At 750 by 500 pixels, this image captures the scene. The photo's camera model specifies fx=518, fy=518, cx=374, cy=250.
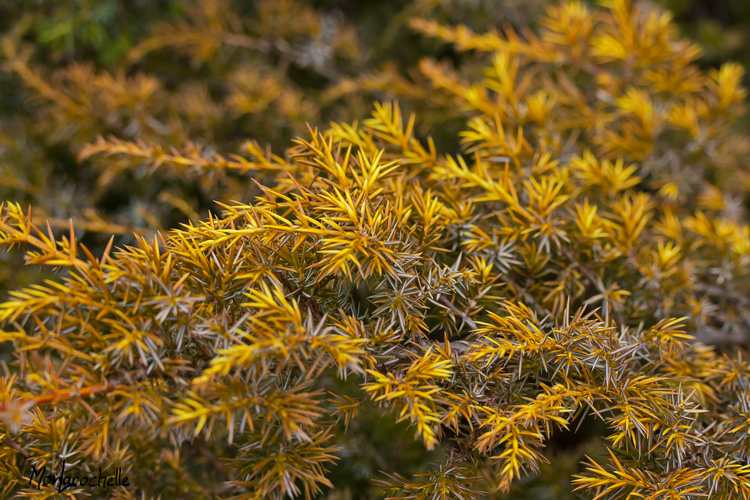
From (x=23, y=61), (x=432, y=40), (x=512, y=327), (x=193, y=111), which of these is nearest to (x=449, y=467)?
(x=512, y=327)

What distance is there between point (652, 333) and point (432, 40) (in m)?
0.93

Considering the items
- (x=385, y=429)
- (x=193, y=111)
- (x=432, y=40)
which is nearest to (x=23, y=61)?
(x=193, y=111)

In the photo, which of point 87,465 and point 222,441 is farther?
point 222,441

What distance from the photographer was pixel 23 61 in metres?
→ 1.17

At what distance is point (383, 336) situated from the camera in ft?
1.83

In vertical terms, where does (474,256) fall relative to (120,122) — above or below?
above

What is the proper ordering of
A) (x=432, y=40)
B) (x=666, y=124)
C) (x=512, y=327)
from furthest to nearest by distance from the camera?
1. (x=432, y=40)
2. (x=666, y=124)
3. (x=512, y=327)

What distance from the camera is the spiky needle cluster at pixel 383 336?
0.51 meters

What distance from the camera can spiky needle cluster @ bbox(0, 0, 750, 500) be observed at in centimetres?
51

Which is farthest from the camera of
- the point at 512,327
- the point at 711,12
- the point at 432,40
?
the point at 711,12

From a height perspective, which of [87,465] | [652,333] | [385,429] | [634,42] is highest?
[634,42]

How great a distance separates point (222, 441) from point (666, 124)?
39.9 inches

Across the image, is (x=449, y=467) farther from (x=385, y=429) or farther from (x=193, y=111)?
(x=193, y=111)

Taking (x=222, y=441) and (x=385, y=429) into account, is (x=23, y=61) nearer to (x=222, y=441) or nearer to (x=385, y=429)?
(x=222, y=441)
